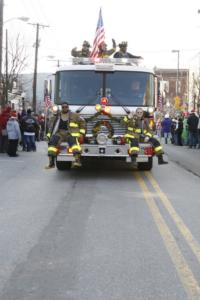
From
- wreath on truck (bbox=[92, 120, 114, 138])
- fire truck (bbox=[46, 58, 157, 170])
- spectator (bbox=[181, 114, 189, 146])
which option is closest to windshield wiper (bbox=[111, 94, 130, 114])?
fire truck (bbox=[46, 58, 157, 170])

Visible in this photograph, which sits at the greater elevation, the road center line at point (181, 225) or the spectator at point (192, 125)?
the spectator at point (192, 125)

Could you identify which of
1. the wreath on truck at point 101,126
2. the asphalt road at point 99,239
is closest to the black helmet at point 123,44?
the wreath on truck at point 101,126

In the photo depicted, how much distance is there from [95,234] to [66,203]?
2.41 m

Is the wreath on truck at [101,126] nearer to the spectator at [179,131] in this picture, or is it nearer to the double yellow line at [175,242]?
the double yellow line at [175,242]

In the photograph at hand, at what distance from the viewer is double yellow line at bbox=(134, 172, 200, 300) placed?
512 cm

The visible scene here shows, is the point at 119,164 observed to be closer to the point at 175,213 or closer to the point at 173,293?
the point at 175,213

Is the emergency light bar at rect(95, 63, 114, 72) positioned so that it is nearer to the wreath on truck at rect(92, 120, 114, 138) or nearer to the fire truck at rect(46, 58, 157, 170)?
the fire truck at rect(46, 58, 157, 170)

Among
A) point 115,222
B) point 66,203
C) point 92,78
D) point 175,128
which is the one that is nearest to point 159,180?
point 92,78

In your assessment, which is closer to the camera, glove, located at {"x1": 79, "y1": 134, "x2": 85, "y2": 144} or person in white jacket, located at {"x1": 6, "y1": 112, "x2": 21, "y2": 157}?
glove, located at {"x1": 79, "y1": 134, "x2": 85, "y2": 144}

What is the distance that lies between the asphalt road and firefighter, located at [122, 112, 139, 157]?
0.73 metres

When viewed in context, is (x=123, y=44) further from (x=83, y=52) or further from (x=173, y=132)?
(x=173, y=132)

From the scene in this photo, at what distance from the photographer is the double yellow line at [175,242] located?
16.8 ft

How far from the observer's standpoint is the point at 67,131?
12836 millimetres

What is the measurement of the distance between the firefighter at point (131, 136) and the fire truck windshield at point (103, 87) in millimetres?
505
